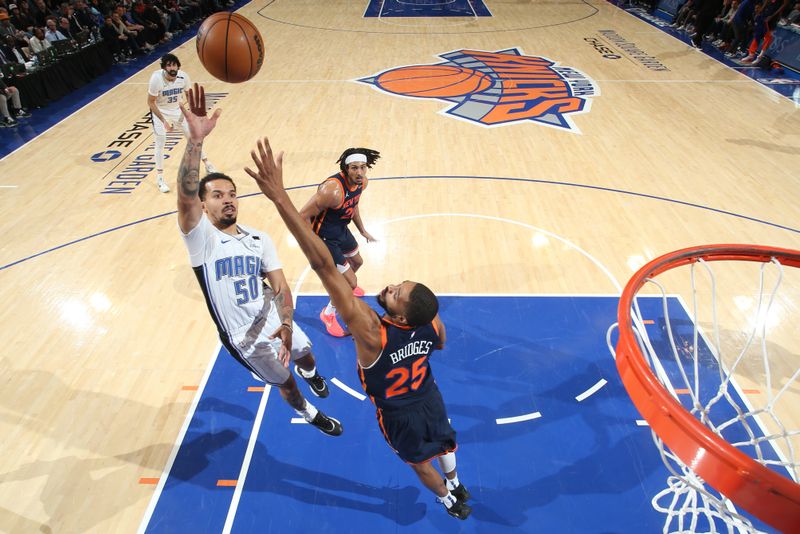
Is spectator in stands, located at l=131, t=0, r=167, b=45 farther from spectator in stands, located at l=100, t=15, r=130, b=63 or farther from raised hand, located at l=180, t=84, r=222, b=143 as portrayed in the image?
raised hand, located at l=180, t=84, r=222, b=143

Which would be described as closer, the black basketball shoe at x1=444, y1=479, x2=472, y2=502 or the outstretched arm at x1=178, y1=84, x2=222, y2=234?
the outstretched arm at x1=178, y1=84, x2=222, y2=234

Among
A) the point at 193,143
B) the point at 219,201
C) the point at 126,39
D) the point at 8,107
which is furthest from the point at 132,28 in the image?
the point at 193,143

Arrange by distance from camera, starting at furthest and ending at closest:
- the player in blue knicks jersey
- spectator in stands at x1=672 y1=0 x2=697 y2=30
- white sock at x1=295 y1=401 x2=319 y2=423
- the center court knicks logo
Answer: spectator in stands at x1=672 y1=0 x2=697 y2=30, the center court knicks logo, white sock at x1=295 y1=401 x2=319 y2=423, the player in blue knicks jersey

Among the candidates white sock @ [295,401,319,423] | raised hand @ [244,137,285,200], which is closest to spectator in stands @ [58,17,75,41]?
white sock @ [295,401,319,423]

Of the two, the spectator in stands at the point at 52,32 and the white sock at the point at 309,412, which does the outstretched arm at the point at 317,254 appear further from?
the spectator in stands at the point at 52,32

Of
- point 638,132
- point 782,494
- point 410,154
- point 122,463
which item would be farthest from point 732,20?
point 122,463

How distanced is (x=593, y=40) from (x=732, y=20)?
3285mm

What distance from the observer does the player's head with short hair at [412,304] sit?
2508 mm

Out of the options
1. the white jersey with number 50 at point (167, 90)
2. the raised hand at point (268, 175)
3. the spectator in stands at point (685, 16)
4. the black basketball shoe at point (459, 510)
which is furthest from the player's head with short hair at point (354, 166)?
the spectator in stands at point (685, 16)

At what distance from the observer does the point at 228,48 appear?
4738mm

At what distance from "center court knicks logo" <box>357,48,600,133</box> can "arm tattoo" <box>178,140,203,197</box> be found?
7.35 m

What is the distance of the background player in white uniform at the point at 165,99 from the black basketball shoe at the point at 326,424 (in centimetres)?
440

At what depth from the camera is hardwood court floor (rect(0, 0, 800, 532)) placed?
403 cm

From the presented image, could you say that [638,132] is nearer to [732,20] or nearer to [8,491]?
[732,20]
